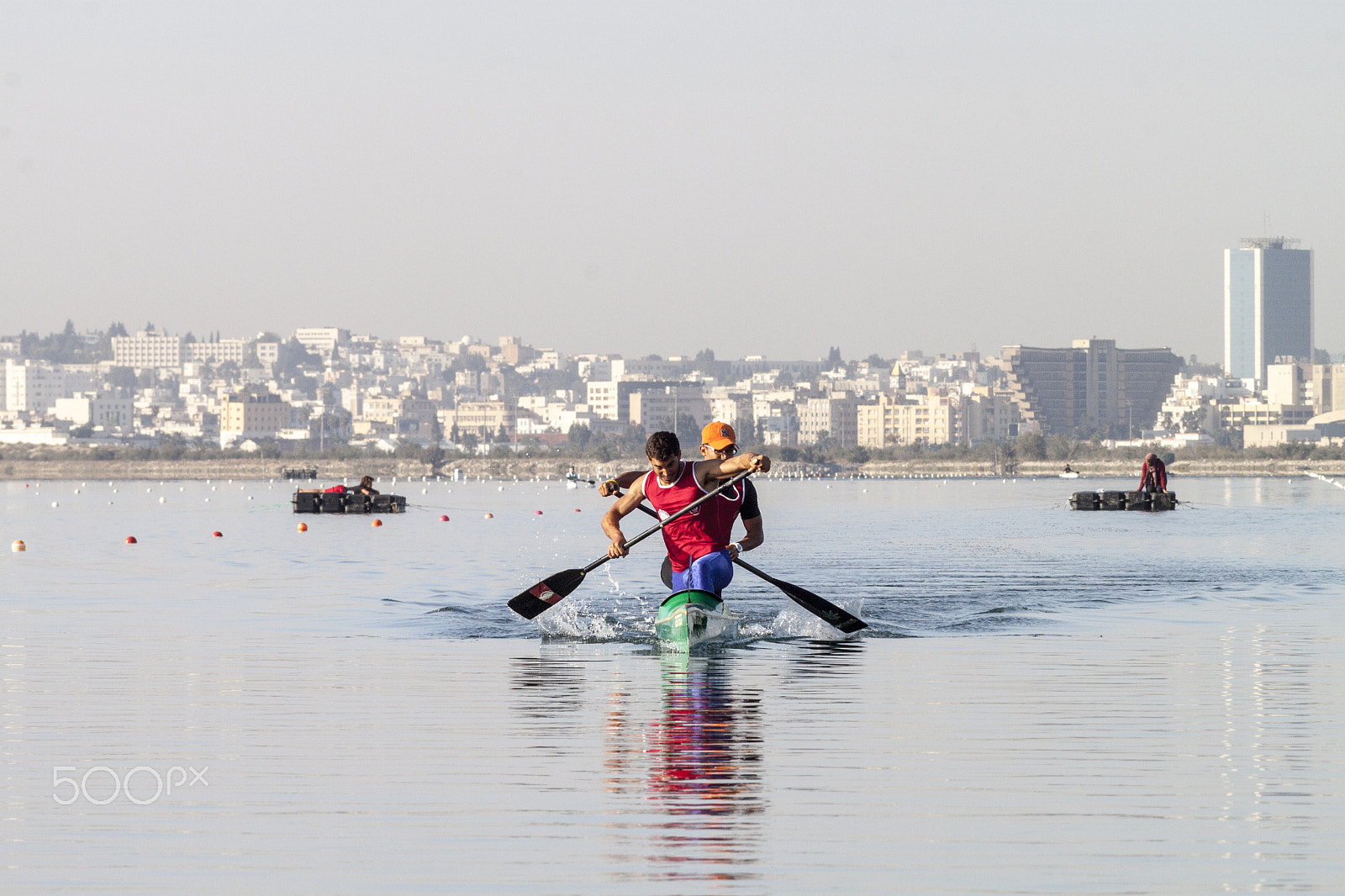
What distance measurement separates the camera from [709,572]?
1728 centimetres

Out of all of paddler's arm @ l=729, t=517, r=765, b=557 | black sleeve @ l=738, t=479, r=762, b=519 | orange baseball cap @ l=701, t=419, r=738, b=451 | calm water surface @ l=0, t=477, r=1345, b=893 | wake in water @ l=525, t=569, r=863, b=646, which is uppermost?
orange baseball cap @ l=701, t=419, r=738, b=451

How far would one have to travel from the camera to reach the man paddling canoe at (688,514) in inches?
656

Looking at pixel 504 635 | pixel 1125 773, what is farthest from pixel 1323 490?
pixel 1125 773

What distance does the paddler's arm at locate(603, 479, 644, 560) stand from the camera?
16.9 m

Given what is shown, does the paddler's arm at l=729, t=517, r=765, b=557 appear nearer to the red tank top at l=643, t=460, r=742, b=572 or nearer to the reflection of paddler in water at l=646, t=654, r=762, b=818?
the red tank top at l=643, t=460, r=742, b=572

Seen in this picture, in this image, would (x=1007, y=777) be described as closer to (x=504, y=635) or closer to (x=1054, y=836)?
(x=1054, y=836)

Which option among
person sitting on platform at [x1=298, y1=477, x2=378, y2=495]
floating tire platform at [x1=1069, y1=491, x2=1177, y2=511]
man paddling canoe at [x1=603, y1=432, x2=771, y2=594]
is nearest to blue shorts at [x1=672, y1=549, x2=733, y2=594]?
man paddling canoe at [x1=603, y1=432, x2=771, y2=594]

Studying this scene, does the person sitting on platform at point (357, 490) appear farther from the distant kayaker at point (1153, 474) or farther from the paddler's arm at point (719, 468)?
the paddler's arm at point (719, 468)

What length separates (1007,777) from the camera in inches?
408

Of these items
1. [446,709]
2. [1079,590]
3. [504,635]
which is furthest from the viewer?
[1079,590]

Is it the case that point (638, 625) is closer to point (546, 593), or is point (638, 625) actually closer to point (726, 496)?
point (546, 593)

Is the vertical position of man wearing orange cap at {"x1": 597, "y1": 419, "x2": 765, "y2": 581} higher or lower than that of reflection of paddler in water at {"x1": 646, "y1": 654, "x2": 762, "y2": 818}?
higher

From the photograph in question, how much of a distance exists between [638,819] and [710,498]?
793cm

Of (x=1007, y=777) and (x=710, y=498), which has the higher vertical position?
(x=710, y=498)
